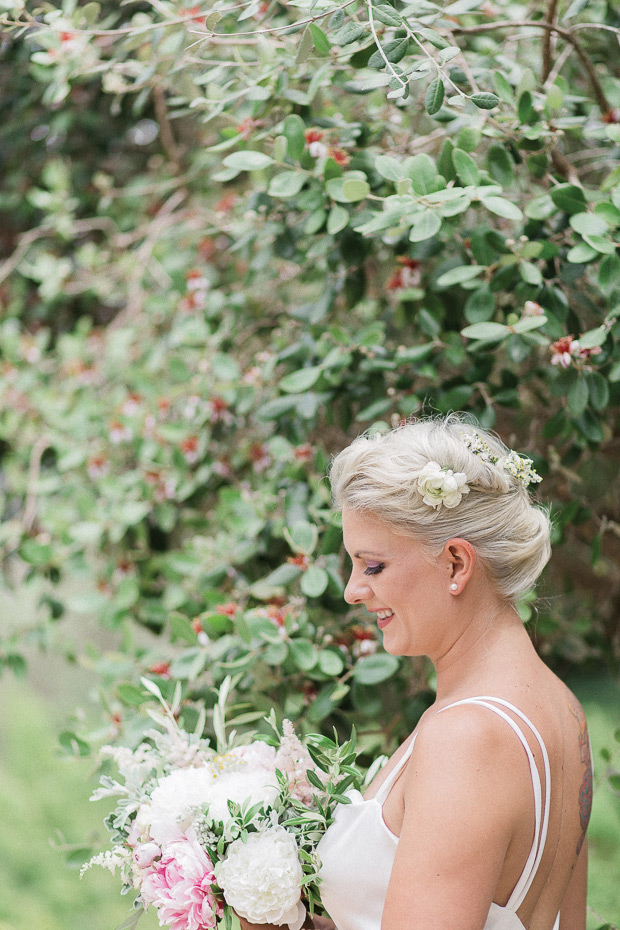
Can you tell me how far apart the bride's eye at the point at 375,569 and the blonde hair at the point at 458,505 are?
6 centimetres

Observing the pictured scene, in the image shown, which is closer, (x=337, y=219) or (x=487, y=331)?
(x=487, y=331)

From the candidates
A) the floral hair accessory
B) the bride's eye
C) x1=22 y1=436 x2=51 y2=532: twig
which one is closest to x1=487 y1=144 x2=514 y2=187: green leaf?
the floral hair accessory

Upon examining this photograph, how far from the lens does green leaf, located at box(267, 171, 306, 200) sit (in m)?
→ 1.77

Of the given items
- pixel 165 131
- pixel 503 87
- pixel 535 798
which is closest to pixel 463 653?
pixel 535 798

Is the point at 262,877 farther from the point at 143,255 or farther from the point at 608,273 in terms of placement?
the point at 143,255

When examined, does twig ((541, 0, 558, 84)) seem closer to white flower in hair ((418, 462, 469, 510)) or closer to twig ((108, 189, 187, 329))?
white flower in hair ((418, 462, 469, 510))

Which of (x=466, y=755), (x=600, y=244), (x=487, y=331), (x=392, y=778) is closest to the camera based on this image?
(x=466, y=755)

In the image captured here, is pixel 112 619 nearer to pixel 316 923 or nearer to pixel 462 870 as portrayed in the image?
pixel 316 923

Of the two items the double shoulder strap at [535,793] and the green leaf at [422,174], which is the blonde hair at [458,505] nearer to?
the double shoulder strap at [535,793]

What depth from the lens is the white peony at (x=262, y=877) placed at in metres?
1.19

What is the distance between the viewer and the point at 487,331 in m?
1.65

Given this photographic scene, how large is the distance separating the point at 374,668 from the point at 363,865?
0.59 m

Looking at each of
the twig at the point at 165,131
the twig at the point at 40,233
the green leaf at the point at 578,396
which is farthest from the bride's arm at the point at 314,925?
the twig at the point at 165,131

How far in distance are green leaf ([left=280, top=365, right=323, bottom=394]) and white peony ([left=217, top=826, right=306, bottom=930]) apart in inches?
40.7
